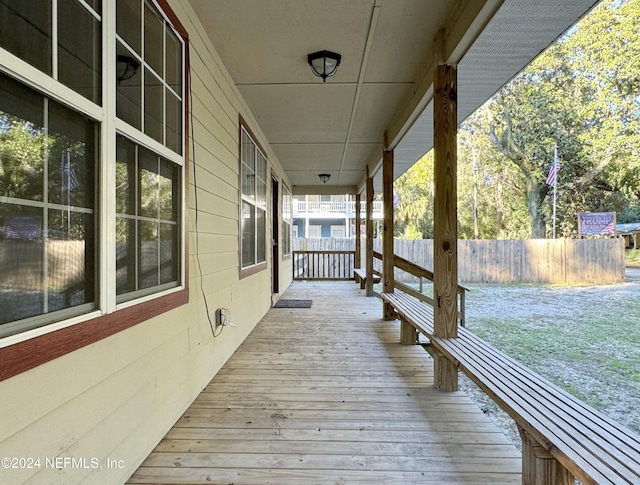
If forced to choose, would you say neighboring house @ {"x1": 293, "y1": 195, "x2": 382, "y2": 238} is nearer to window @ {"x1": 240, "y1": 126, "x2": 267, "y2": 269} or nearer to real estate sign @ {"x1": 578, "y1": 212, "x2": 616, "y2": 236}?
real estate sign @ {"x1": 578, "y1": 212, "x2": 616, "y2": 236}

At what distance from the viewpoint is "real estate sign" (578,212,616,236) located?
1105 centimetres

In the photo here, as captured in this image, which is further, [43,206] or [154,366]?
[154,366]

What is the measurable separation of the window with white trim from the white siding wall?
0.20 metres

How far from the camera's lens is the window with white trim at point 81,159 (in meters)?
1.00

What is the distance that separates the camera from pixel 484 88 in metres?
2.84

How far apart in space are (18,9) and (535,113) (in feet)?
50.1

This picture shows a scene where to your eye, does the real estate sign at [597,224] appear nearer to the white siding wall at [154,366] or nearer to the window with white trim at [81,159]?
the white siding wall at [154,366]

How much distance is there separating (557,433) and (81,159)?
205 centimetres

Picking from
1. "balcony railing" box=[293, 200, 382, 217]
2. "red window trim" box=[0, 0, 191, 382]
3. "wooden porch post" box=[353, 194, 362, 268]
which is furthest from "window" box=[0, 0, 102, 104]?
"balcony railing" box=[293, 200, 382, 217]

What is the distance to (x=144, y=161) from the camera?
5.54 ft

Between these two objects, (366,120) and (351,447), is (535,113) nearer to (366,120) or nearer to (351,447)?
(366,120)

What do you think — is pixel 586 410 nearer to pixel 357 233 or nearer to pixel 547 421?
pixel 547 421

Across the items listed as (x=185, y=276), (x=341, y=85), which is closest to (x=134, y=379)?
(x=185, y=276)

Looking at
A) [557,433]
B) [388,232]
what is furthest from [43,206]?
[388,232]
